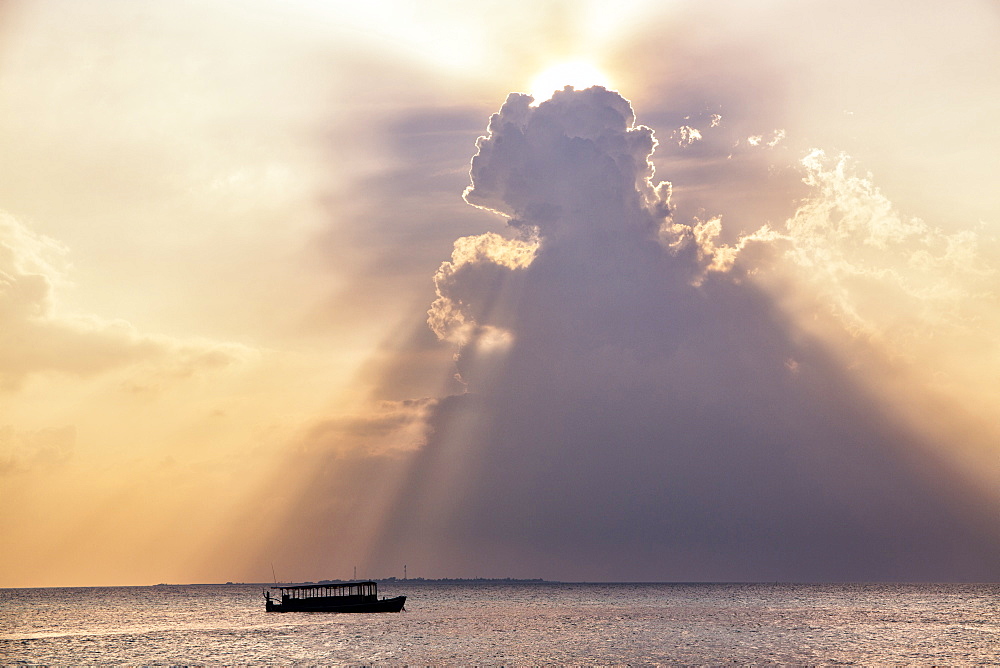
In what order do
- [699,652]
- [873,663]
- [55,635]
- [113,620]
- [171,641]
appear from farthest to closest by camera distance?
[113,620] → [55,635] → [171,641] → [699,652] → [873,663]

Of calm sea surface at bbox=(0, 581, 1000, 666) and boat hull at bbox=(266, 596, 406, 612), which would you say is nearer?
calm sea surface at bbox=(0, 581, 1000, 666)

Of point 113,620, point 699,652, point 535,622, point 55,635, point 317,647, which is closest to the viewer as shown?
point 699,652

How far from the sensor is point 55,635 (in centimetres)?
15038

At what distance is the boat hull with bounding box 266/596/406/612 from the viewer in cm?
17725

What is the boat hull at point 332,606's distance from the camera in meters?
177

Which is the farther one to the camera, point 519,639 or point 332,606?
point 332,606

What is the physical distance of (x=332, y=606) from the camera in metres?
179

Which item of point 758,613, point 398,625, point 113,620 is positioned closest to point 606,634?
point 398,625

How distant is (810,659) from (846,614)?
103751mm

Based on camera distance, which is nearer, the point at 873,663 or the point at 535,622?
the point at 873,663

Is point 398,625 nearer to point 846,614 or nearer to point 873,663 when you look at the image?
point 873,663

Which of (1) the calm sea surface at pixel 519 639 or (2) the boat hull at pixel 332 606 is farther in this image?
(2) the boat hull at pixel 332 606

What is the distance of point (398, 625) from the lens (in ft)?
513

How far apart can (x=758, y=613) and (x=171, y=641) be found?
121127 mm
